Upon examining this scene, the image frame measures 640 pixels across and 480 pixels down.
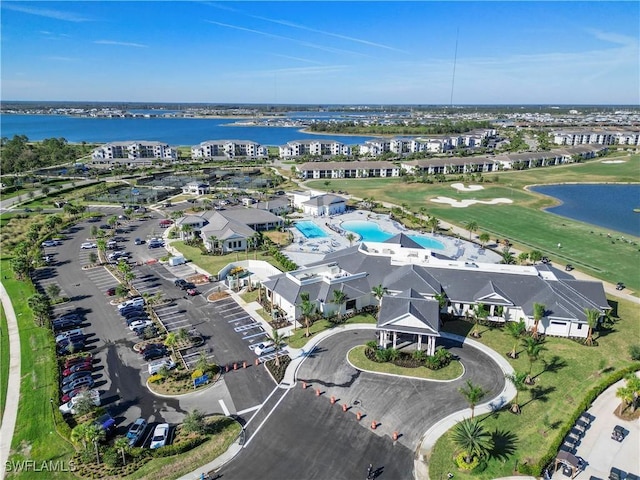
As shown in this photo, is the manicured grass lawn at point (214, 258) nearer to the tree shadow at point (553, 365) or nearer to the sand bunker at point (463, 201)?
the tree shadow at point (553, 365)

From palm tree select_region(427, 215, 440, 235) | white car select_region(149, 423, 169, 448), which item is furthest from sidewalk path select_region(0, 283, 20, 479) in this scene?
palm tree select_region(427, 215, 440, 235)

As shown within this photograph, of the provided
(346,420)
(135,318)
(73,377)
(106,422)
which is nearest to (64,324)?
(135,318)

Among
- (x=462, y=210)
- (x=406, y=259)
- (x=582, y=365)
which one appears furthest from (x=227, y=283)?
(x=462, y=210)

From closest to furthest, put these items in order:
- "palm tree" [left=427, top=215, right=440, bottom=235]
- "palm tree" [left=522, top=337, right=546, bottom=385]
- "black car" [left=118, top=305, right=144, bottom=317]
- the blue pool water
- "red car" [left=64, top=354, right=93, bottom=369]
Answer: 1. "palm tree" [left=522, top=337, right=546, bottom=385]
2. "red car" [left=64, top=354, right=93, bottom=369]
3. "black car" [left=118, top=305, right=144, bottom=317]
4. the blue pool water
5. "palm tree" [left=427, top=215, right=440, bottom=235]

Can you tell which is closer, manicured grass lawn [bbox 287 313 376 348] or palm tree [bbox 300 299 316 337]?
manicured grass lawn [bbox 287 313 376 348]

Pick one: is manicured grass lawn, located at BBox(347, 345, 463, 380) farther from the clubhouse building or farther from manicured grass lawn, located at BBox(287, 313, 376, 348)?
manicured grass lawn, located at BBox(287, 313, 376, 348)

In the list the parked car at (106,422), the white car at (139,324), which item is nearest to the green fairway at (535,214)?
the white car at (139,324)
